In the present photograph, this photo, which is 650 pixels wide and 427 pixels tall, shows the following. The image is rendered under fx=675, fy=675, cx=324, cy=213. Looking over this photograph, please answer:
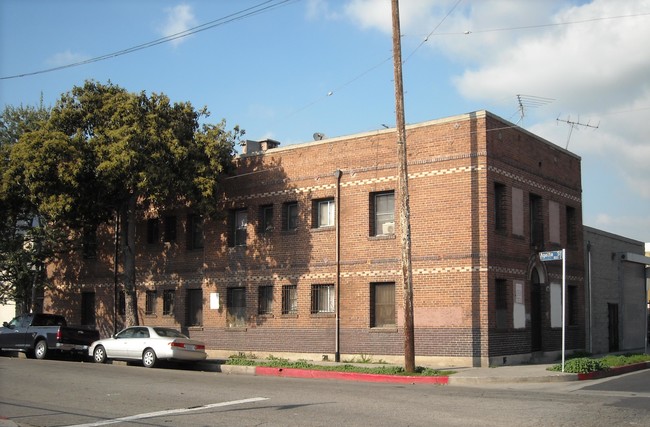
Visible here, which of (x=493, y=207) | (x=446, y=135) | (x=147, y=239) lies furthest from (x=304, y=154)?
(x=147, y=239)

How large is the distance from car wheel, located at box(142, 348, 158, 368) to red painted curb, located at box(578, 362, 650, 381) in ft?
43.8

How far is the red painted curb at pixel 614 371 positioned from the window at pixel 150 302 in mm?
19317

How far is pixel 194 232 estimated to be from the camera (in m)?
30.0

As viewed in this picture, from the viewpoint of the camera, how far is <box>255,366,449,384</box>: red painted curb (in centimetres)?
1816

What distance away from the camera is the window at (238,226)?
28.2 meters

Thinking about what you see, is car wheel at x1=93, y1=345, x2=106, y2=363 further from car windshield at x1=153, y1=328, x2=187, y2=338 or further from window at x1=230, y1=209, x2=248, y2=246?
window at x1=230, y1=209, x2=248, y2=246

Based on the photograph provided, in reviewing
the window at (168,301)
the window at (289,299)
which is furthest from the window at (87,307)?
the window at (289,299)

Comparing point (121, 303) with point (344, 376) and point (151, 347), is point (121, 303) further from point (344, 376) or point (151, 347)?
point (344, 376)

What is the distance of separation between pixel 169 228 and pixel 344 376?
14.2 m

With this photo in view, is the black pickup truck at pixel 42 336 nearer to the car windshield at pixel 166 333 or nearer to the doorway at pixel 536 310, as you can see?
the car windshield at pixel 166 333

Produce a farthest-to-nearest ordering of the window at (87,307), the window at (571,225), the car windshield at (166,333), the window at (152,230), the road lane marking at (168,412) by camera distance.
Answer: the window at (87,307) < the window at (152,230) < the window at (571,225) < the car windshield at (166,333) < the road lane marking at (168,412)

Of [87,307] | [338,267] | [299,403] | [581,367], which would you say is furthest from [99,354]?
[581,367]

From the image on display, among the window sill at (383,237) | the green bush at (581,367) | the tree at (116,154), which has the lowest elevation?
the green bush at (581,367)

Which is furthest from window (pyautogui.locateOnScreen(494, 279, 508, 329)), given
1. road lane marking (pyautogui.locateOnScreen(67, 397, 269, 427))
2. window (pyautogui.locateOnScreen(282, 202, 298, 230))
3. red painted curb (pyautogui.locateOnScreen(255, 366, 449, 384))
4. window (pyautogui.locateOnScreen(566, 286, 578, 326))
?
road lane marking (pyautogui.locateOnScreen(67, 397, 269, 427))
